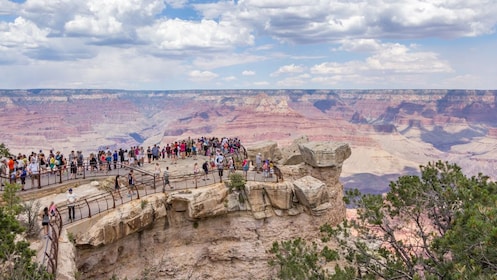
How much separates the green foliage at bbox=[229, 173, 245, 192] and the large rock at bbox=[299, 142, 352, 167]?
226 inches

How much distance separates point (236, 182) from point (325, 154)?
6.80 meters

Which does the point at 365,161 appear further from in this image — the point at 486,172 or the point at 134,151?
the point at 134,151

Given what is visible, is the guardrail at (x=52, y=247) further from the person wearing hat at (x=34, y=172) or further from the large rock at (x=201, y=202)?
the large rock at (x=201, y=202)

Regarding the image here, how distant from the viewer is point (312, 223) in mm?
27000

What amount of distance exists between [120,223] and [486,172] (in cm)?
17303

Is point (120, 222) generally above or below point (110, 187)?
below

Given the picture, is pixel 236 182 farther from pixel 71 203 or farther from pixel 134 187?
pixel 71 203

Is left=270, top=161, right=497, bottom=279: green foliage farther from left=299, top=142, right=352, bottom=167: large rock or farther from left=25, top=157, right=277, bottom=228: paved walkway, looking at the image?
left=299, top=142, right=352, bottom=167: large rock

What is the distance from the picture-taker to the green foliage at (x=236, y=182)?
25734mm

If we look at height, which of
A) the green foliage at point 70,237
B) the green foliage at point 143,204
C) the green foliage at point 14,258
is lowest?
the green foliage at point 70,237

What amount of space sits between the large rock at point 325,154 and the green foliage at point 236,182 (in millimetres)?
5752

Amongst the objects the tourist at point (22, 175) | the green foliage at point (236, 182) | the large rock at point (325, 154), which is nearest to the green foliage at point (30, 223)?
the tourist at point (22, 175)

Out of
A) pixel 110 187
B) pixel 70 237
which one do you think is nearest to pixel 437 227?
pixel 70 237

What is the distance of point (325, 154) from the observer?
94.8ft
